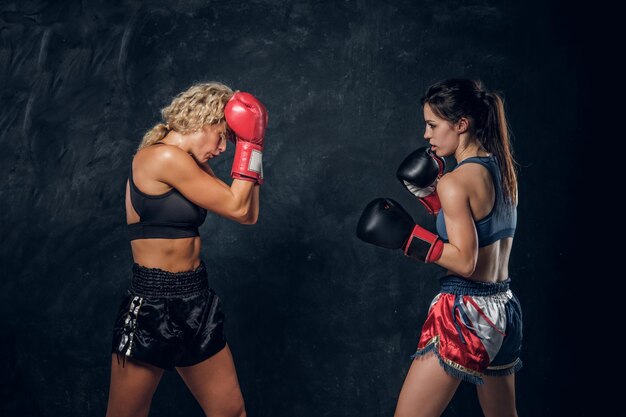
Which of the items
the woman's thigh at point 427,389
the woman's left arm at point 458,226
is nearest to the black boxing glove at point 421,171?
the woman's left arm at point 458,226

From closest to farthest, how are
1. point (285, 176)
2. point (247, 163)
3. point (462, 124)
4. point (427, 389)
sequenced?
point (427, 389), point (462, 124), point (247, 163), point (285, 176)

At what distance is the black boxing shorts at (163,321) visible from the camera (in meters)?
2.75

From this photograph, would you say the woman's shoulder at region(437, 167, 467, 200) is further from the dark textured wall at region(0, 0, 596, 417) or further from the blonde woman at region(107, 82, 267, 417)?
the dark textured wall at region(0, 0, 596, 417)

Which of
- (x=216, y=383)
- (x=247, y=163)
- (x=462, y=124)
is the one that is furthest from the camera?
(x=216, y=383)

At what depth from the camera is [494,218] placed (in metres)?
2.64

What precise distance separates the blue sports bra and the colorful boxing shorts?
215 millimetres

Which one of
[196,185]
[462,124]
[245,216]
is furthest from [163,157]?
[462,124]

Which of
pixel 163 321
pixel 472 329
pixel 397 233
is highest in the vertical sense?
pixel 397 233

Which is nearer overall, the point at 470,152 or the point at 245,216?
the point at 470,152

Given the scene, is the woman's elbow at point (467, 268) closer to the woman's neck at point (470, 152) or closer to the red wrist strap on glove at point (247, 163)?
the woman's neck at point (470, 152)

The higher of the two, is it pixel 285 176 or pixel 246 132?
pixel 246 132

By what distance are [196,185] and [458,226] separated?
110cm

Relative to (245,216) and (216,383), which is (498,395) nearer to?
(216,383)

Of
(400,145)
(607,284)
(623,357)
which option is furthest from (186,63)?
(623,357)
